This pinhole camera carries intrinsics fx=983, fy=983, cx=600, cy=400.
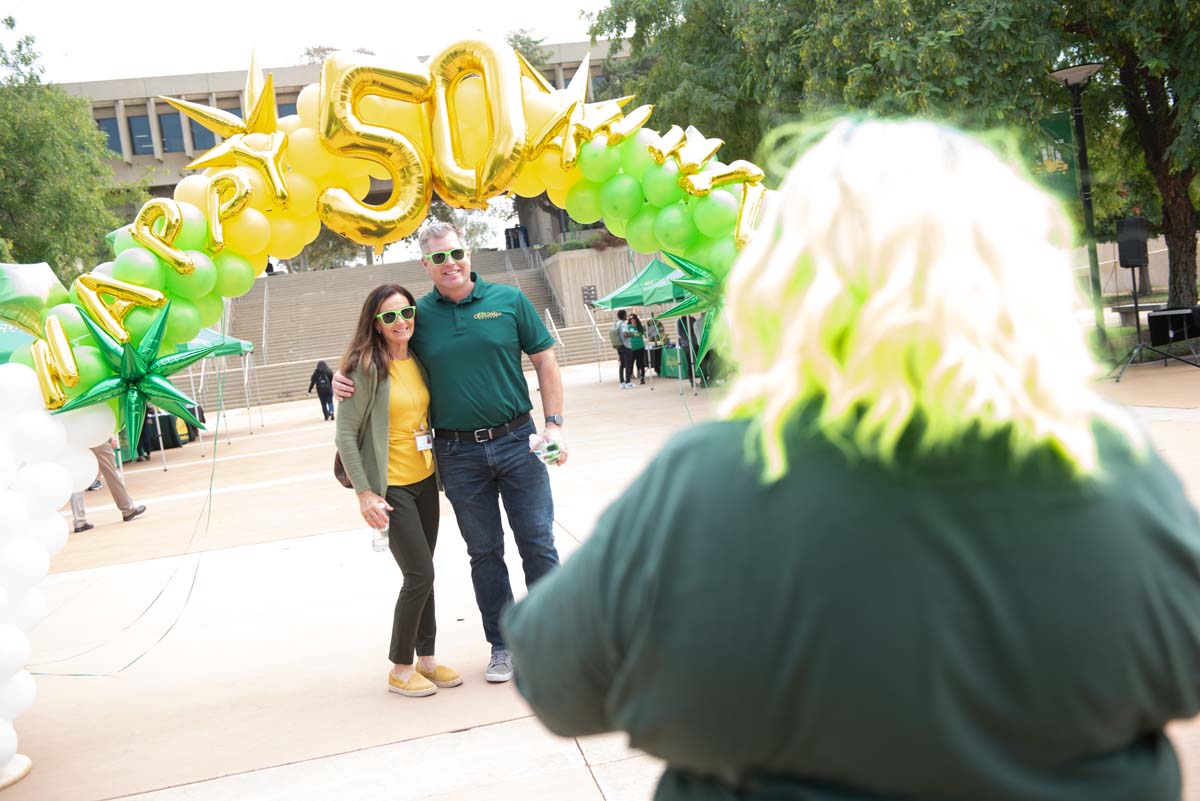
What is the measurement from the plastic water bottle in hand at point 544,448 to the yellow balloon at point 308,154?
1.71m

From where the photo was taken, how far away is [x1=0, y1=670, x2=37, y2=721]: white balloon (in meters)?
3.86

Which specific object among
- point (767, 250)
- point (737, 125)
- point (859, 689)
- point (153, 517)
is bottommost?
point (153, 517)

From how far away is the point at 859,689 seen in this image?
3.34 feet

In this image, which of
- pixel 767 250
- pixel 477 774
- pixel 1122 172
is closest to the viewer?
pixel 767 250

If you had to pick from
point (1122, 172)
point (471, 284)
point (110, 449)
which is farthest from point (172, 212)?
point (1122, 172)

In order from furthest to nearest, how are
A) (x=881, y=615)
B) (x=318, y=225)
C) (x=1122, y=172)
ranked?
(x=1122, y=172) → (x=318, y=225) → (x=881, y=615)

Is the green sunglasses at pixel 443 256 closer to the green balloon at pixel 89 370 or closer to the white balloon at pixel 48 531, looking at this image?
the green balloon at pixel 89 370

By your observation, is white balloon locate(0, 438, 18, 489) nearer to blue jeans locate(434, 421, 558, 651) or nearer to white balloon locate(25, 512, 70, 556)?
white balloon locate(25, 512, 70, 556)

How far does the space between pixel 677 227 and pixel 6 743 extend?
146 inches

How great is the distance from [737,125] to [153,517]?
47.7 ft

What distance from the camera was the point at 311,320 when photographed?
38500mm

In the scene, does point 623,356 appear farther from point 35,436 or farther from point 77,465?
point 35,436

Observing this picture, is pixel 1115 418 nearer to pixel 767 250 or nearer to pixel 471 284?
pixel 767 250

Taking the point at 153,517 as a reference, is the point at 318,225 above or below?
above
